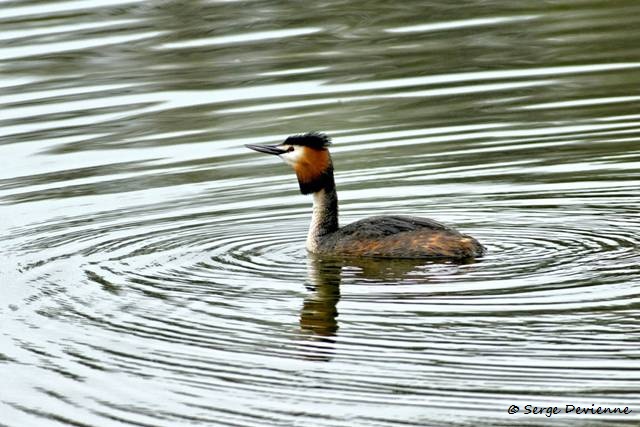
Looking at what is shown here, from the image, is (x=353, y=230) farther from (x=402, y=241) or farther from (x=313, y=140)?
(x=313, y=140)

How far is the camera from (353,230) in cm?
1061

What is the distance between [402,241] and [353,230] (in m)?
0.45

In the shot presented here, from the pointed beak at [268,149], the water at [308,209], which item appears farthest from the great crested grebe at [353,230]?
the water at [308,209]

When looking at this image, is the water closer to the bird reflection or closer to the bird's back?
the bird reflection

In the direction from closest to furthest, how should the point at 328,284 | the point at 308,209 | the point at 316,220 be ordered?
1. the point at 328,284
2. the point at 316,220
3. the point at 308,209

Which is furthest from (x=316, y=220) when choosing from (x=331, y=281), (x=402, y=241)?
(x=331, y=281)

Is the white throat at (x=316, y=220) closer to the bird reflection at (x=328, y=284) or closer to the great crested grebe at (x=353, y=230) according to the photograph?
the great crested grebe at (x=353, y=230)

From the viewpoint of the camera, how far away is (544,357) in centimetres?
781

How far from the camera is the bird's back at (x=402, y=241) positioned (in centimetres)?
1009

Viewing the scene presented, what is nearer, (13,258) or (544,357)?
(544,357)

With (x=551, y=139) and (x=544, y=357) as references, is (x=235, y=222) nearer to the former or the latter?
(x=551, y=139)

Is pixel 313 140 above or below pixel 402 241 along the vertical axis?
above

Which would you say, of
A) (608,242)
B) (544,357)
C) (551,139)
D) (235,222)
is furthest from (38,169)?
(544,357)

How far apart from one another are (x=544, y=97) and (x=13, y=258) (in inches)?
235
